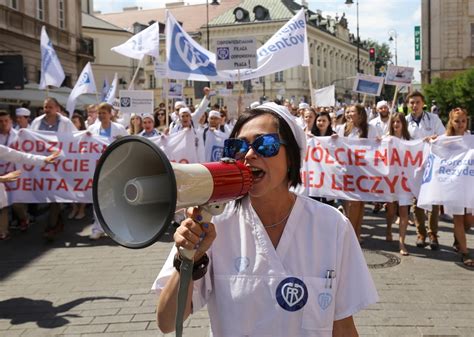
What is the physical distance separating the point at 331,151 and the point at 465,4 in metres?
41.9

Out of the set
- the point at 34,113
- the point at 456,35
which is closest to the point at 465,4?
the point at 456,35

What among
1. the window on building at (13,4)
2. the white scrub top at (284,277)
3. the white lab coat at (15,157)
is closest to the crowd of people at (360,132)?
the white lab coat at (15,157)

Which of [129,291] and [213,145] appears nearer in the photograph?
[129,291]

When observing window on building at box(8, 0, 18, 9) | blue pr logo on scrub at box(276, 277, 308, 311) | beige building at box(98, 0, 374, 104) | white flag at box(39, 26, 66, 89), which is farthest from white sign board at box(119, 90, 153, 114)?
beige building at box(98, 0, 374, 104)

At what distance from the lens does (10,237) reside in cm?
885

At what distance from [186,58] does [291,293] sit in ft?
32.5

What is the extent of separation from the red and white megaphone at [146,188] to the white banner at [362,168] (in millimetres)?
6527

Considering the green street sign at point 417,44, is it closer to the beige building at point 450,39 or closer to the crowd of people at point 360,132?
the beige building at point 450,39

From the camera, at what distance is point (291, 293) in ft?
6.60

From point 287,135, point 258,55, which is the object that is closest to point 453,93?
point 258,55

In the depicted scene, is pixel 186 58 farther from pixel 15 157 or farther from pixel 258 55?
pixel 15 157

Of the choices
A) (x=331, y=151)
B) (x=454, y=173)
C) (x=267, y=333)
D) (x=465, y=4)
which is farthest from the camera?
(x=465, y=4)

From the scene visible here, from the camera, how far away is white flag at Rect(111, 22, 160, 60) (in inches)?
495

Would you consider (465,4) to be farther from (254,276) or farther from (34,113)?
(254,276)
